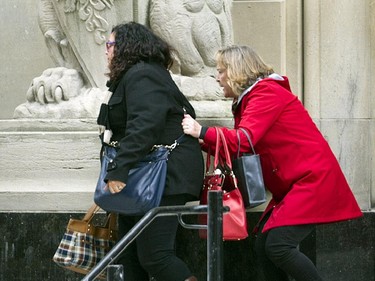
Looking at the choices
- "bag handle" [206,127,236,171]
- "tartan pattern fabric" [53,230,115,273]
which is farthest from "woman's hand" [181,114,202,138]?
"tartan pattern fabric" [53,230,115,273]

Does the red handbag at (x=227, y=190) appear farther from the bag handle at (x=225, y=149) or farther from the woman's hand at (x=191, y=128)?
the woman's hand at (x=191, y=128)

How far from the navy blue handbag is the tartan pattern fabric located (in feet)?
0.96

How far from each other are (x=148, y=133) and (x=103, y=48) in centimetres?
163

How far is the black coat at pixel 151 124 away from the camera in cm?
652

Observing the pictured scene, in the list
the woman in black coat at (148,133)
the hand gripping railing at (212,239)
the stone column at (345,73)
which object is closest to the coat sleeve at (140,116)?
the woman in black coat at (148,133)

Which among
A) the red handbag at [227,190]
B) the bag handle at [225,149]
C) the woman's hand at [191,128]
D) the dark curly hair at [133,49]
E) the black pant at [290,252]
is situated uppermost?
the dark curly hair at [133,49]

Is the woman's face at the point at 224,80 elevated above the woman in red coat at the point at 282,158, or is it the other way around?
the woman's face at the point at 224,80

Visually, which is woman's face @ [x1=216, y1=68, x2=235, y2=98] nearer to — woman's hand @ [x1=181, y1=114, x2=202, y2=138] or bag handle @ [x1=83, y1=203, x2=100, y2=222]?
woman's hand @ [x1=181, y1=114, x2=202, y2=138]

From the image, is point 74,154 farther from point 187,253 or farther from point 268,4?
point 268,4

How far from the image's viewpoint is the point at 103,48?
804 centimetres

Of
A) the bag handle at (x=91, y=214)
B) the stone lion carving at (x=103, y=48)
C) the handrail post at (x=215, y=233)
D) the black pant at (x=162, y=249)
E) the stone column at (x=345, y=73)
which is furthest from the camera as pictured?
the stone column at (x=345, y=73)

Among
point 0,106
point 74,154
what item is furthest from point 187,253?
point 0,106

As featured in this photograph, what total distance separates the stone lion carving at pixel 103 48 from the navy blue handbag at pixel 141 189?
1.32m

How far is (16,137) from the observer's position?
26.0 feet
